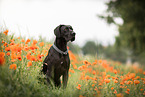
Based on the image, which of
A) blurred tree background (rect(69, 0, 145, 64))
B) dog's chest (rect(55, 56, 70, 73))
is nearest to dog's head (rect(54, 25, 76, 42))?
dog's chest (rect(55, 56, 70, 73))

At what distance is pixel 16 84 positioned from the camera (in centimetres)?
197

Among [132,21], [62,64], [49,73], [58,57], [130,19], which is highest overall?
[130,19]

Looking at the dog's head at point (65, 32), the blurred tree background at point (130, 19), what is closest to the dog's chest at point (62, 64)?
the dog's head at point (65, 32)

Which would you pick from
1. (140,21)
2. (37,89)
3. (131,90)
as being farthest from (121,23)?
(37,89)

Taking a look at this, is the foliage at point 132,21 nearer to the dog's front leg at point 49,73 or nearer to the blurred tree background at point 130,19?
the blurred tree background at point 130,19

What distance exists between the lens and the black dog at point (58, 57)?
9.02ft

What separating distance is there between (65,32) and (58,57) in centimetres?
62

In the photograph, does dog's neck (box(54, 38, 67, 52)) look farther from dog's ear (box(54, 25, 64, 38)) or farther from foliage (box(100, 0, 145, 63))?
foliage (box(100, 0, 145, 63))

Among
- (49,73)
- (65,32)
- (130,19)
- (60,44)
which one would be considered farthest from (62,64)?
(130,19)

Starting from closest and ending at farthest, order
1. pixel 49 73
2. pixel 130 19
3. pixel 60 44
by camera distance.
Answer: pixel 49 73 → pixel 60 44 → pixel 130 19

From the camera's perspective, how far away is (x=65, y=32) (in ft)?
9.84

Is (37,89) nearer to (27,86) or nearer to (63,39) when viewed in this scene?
(27,86)

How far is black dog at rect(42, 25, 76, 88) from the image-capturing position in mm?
2750

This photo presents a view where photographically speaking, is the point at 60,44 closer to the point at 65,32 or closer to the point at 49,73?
the point at 65,32
